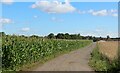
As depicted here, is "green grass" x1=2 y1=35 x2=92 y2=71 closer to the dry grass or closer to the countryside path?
the countryside path

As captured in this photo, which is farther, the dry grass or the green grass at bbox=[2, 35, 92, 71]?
the dry grass

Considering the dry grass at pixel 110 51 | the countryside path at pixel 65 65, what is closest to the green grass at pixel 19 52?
the countryside path at pixel 65 65

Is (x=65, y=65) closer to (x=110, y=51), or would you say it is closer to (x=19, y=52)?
(x=19, y=52)

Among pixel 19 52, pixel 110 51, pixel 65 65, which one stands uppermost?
pixel 19 52

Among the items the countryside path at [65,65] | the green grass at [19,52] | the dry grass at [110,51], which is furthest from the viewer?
the dry grass at [110,51]

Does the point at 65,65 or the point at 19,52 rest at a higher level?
the point at 19,52

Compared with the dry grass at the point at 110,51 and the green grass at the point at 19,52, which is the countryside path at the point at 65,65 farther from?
the dry grass at the point at 110,51

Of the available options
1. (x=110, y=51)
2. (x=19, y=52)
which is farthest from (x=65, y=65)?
(x=110, y=51)

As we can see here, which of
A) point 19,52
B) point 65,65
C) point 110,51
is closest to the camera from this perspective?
point 19,52

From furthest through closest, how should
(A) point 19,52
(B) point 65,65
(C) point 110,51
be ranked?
1. (C) point 110,51
2. (B) point 65,65
3. (A) point 19,52

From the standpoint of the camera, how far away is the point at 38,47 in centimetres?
2888

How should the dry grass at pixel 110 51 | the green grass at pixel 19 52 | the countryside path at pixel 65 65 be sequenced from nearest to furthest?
the green grass at pixel 19 52 < the countryside path at pixel 65 65 < the dry grass at pixel 110 51

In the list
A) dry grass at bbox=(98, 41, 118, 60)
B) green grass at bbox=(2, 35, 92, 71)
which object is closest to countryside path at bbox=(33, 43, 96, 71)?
green grass at bbox=(2, 35, 92, 71)

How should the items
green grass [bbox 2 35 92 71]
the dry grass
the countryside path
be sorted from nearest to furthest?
1. green grass [bbox 2 35 92 71]
2. the countryside path
3. the dry grass
